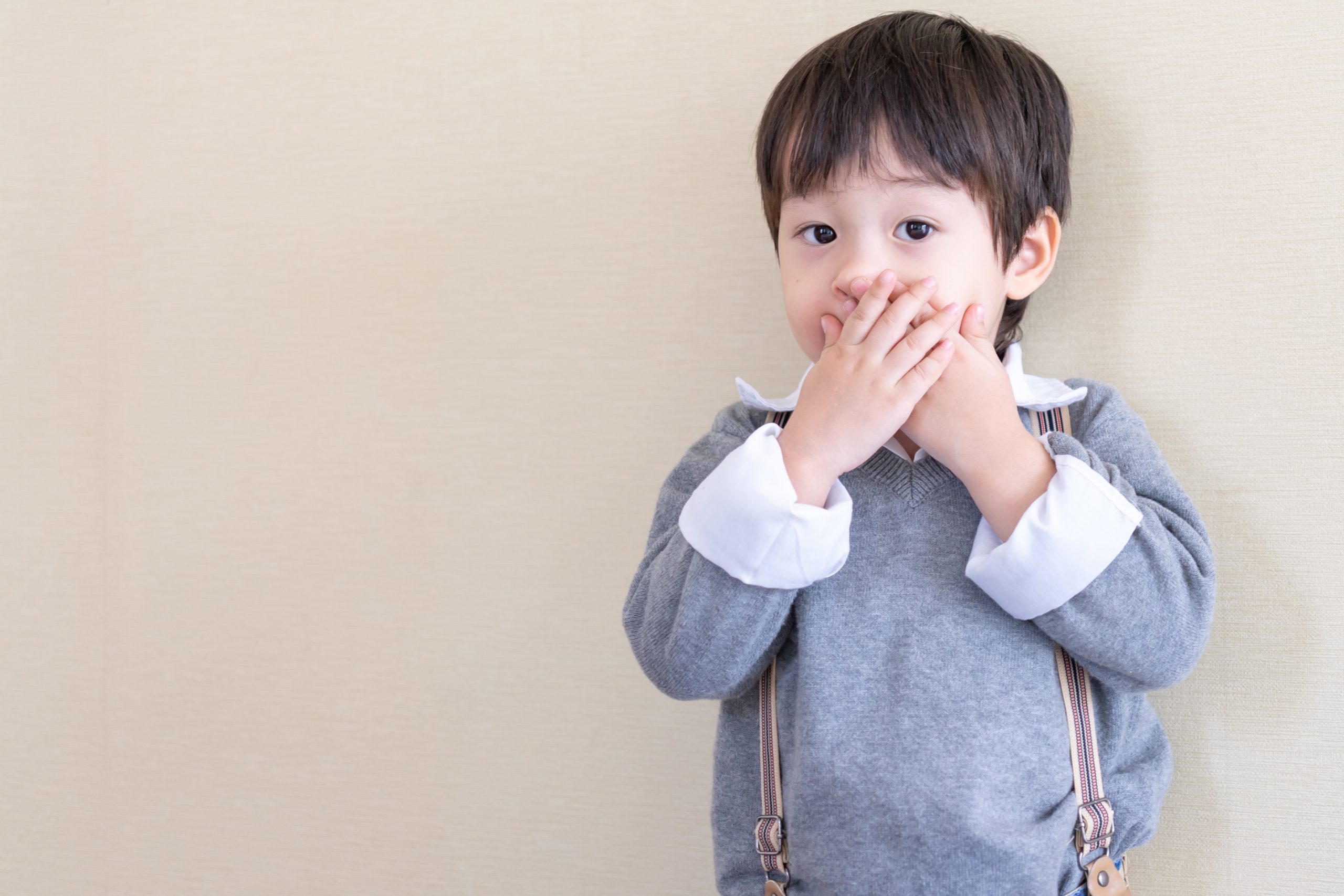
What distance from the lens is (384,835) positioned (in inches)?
46.0

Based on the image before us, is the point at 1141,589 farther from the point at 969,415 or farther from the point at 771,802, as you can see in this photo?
the point at 771,802

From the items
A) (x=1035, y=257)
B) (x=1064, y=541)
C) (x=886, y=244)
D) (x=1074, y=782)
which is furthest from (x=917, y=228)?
(x=1074, y=782)

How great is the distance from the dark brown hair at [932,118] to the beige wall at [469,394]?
14 cm

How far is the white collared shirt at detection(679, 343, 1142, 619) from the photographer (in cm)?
70

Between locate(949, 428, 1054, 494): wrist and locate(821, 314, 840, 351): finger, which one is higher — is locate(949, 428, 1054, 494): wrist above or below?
below

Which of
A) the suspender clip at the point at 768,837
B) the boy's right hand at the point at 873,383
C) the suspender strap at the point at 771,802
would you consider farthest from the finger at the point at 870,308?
the suspender clip at the point at 768,837

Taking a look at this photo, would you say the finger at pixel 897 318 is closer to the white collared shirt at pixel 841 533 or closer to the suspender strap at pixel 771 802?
the white collared shirt at pixel 841 533

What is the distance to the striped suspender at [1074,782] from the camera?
0.75 meters

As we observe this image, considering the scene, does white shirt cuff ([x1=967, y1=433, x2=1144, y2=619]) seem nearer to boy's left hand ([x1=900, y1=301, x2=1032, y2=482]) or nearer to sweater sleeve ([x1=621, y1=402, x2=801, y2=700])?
boy's left hand ([x1=900, y1=301, x2=1032, y2=482])

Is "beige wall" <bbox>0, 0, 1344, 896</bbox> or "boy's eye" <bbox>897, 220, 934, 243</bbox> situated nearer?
"boy's eye" <bbox>897, 220, 934, 243</bbox>

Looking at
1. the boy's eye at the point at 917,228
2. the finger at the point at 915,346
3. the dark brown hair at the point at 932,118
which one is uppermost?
the dark brown hair at the point at 932,118

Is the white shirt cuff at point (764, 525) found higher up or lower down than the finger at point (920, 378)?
lower down

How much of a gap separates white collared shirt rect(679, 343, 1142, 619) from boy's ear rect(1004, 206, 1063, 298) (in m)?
0.17

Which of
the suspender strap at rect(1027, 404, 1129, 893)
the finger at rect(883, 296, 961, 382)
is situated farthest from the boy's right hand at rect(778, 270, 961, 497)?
the suspender strap at rect(1027, 404, 1129, 893)
